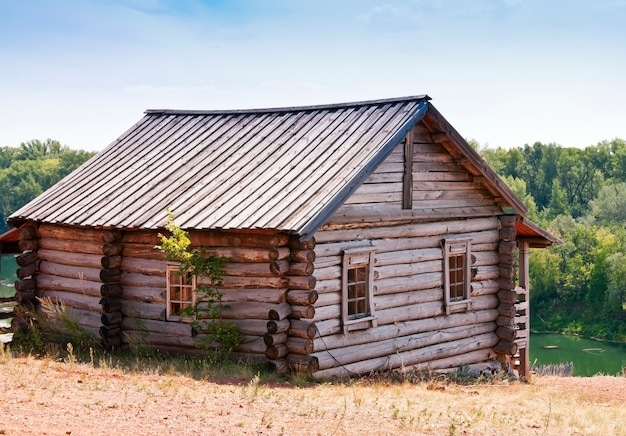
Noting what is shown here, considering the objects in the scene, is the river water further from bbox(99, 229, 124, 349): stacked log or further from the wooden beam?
bbox(99, 229, 124, 349): stacked log

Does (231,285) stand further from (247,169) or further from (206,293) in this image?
(247,169)

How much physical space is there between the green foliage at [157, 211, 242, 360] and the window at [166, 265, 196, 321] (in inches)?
24.9

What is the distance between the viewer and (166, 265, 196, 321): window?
16.8 metres

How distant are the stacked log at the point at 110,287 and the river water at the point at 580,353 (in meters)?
29.8

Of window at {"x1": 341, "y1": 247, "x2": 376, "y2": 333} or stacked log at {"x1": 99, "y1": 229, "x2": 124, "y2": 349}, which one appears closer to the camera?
window at {"x1": 341, "y1": 247, "x2": 376, "y2": 333}

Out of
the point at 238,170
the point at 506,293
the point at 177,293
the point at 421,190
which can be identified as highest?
the point at 238,170

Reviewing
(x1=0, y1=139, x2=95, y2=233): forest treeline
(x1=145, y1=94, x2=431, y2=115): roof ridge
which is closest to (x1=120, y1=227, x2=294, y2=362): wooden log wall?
(x1=145, y1=94, x2=431, y2=115): roof ridge

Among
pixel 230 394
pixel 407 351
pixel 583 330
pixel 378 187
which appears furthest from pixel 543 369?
pixel 583 330

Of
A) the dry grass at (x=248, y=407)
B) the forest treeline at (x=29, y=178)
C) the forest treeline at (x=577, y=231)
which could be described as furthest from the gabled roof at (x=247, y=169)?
the forest treeline at (x=29, y=178)

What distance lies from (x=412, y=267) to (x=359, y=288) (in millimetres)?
1559

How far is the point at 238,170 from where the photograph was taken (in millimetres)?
17953

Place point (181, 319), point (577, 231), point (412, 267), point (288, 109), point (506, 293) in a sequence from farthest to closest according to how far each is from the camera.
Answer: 1. point (577, 231)
2. point (288, 109)
3. point (506, 293)
4. point (412, 267)
5. point (181, 319)

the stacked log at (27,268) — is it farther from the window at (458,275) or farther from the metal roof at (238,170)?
the window at (458,275)

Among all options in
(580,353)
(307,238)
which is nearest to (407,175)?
(307,238)
